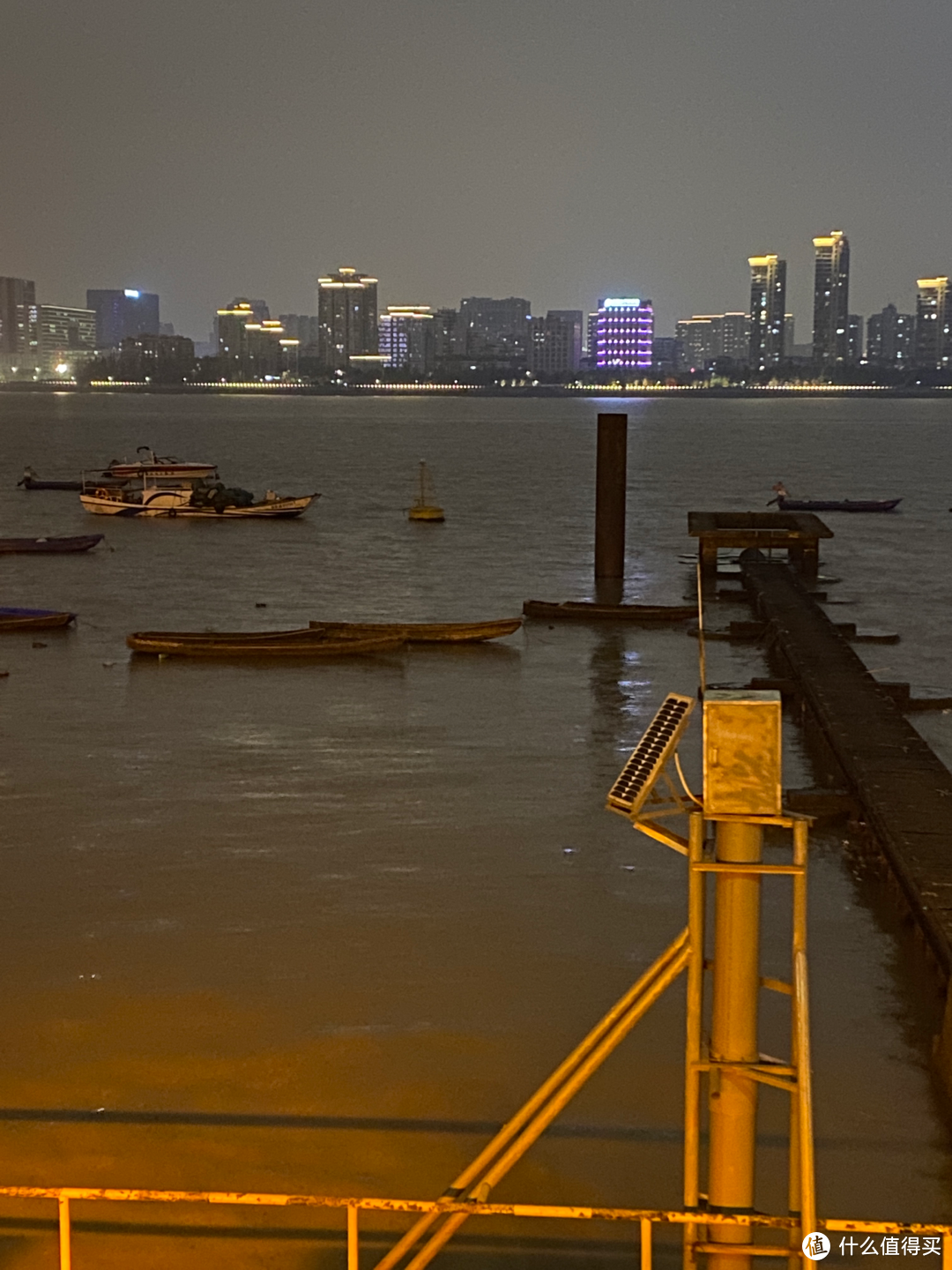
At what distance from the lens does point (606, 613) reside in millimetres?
26109

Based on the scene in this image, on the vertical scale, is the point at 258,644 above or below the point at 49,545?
below

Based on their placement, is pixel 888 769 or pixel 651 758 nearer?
pixel 651 758

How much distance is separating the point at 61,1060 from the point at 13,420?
186 metres

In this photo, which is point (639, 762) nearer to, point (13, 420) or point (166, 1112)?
point (166, 1112)

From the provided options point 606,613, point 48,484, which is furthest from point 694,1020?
point 48,484

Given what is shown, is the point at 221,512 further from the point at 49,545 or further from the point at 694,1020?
the point at 694,1020

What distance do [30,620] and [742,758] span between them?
73.0ft

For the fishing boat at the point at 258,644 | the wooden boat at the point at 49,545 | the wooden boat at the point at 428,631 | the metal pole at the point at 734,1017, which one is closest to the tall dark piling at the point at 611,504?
the wooden boat at the point at 428,631

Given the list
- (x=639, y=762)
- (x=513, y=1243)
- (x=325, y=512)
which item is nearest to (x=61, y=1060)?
(x=513, y=1243)

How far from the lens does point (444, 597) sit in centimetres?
3241

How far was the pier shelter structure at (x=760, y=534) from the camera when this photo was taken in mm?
29703

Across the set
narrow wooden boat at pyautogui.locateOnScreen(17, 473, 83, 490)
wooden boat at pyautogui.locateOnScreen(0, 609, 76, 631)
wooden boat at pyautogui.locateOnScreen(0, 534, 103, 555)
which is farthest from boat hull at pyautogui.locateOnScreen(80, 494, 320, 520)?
wooden boat at pyautogui.locateOnScreen(0, 609, 76, 631)

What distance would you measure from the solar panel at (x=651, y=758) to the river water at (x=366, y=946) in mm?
3390

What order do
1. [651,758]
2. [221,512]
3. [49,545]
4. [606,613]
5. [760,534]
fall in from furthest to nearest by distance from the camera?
[221,512]
[49,545]
[760,534]
[606,613]
[651,758]
